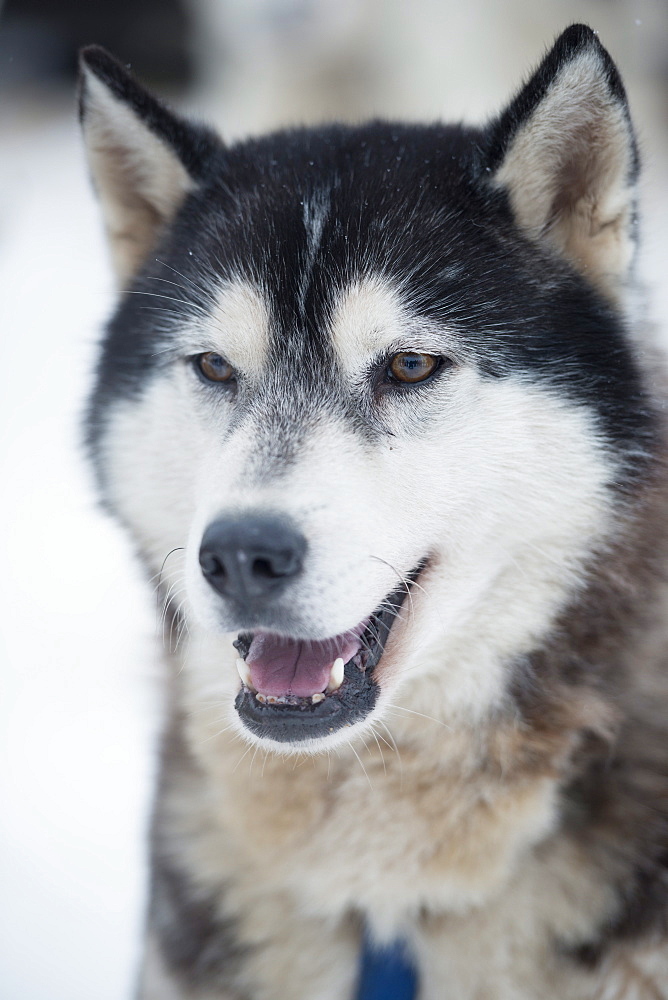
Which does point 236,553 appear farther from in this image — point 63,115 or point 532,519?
point 63,115

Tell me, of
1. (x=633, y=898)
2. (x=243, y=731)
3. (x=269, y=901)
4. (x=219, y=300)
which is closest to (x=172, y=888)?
(x=269, y=901)

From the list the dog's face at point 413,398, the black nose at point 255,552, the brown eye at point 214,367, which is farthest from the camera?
the brown eye at point 214,367

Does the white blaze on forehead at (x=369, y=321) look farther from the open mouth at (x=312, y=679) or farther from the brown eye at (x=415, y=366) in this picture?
the open mouth at (x=312, y=679)

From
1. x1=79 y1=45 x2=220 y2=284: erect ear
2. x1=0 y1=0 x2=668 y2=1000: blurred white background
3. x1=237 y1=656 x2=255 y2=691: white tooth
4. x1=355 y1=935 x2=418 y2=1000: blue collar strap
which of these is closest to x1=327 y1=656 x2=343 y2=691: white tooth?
x1=237 y1=656 x2=255 y2=691: white tooth

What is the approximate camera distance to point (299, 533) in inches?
52.7

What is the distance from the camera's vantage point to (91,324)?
13.8 ft

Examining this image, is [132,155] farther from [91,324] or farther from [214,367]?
[91,324]

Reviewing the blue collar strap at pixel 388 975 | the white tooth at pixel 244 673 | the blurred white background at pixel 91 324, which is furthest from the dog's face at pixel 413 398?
the blue collar strap at pixel 388 975

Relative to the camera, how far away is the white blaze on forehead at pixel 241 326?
1652mm

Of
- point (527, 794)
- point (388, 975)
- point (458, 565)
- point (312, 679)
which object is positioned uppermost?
point (458, 565)

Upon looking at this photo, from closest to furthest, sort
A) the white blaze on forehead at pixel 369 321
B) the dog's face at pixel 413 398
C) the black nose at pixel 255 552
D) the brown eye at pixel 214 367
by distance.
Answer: the black nose at pixel 255 552 < the dog's face at pixel 413 398 < the white blaze on forehead at pixel 369 321 < the brown eye at pixel 214 367

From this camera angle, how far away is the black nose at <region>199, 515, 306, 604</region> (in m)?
1.32

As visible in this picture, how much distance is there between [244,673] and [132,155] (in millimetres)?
1149

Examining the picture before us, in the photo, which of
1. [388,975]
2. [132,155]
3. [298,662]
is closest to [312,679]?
[298,662]
